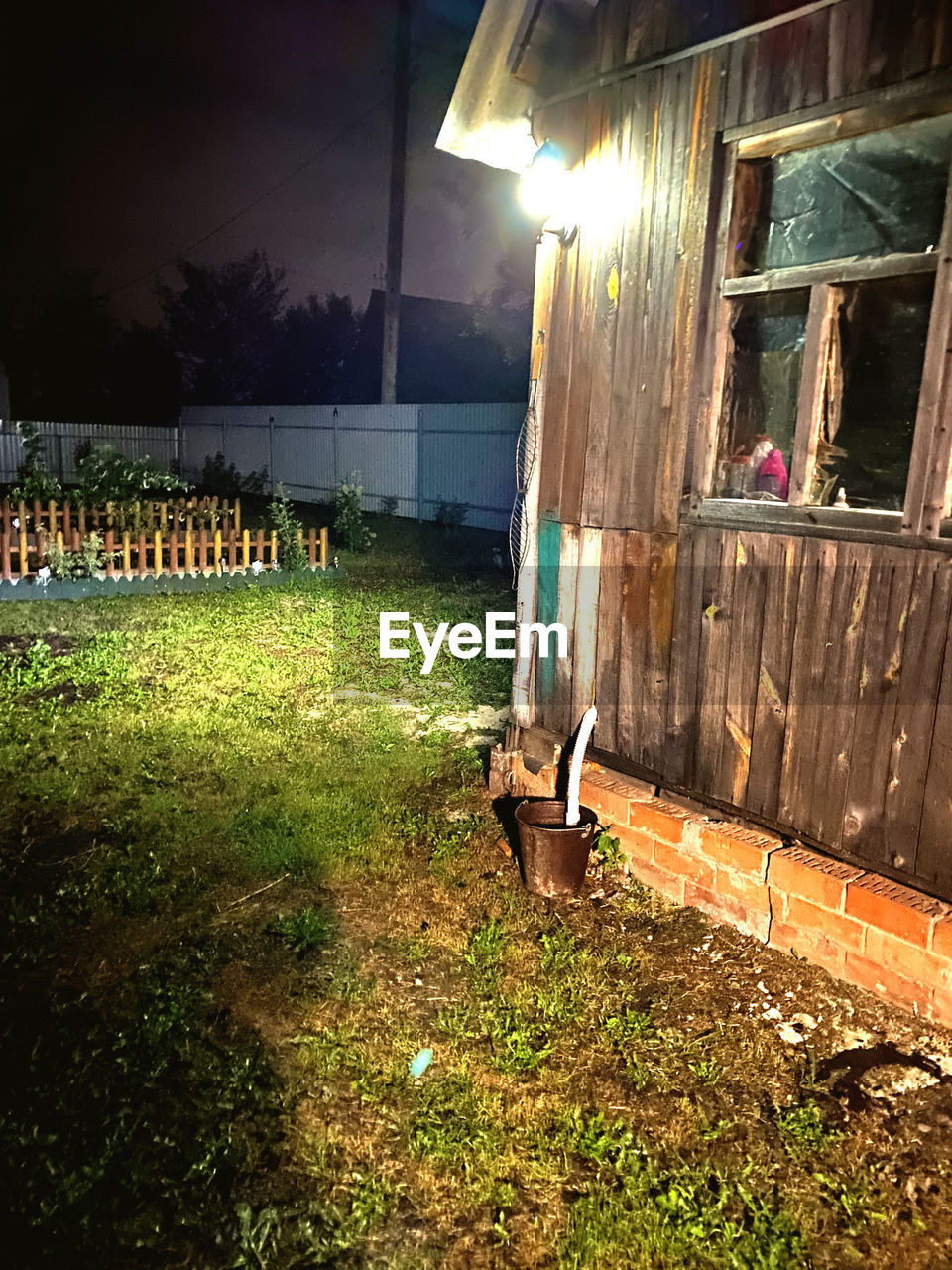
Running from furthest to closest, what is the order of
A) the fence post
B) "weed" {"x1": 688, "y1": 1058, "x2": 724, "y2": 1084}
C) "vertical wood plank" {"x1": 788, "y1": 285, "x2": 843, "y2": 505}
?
1. the fence post
2. "vertical wood plank" {"x1": 788, "y1": 285, "x2": 843, "y2": 505}
3. "weed" {"x1": 688, "y1": 1058, "x2": 724, "y2": 1084}

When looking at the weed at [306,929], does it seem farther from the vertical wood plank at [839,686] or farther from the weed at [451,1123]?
the vertical wood plank at [839,686]

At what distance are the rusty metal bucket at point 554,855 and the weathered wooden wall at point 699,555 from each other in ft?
1.82

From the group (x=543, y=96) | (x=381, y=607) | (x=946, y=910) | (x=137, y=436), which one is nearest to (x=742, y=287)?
(x=543, y=96)

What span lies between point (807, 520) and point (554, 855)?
6.39 ft

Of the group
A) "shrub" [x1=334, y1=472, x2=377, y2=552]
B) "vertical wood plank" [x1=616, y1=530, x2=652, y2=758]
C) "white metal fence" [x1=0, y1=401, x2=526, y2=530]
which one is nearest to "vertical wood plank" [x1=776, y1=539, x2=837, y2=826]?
"vertical wood plank" [x1=616, y1=530, x2=652, y2=758]

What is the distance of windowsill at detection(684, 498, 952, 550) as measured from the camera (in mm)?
3371

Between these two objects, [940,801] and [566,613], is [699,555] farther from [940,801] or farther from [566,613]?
[940,801]

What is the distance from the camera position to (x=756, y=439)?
13.2 ft

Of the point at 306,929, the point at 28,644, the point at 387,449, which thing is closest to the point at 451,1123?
the point at 306,929

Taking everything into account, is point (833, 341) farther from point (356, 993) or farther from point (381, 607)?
point (381, 607)

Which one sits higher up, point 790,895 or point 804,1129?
point 790,895

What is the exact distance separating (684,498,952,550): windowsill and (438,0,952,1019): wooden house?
1 cm

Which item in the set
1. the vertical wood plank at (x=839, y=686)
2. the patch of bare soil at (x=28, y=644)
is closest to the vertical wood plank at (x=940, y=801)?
the vertical wood plank at (x=839, y=686)

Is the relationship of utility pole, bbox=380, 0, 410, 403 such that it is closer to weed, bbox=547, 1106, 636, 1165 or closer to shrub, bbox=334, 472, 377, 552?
shrub, bbox=334, 472, 377, 552
